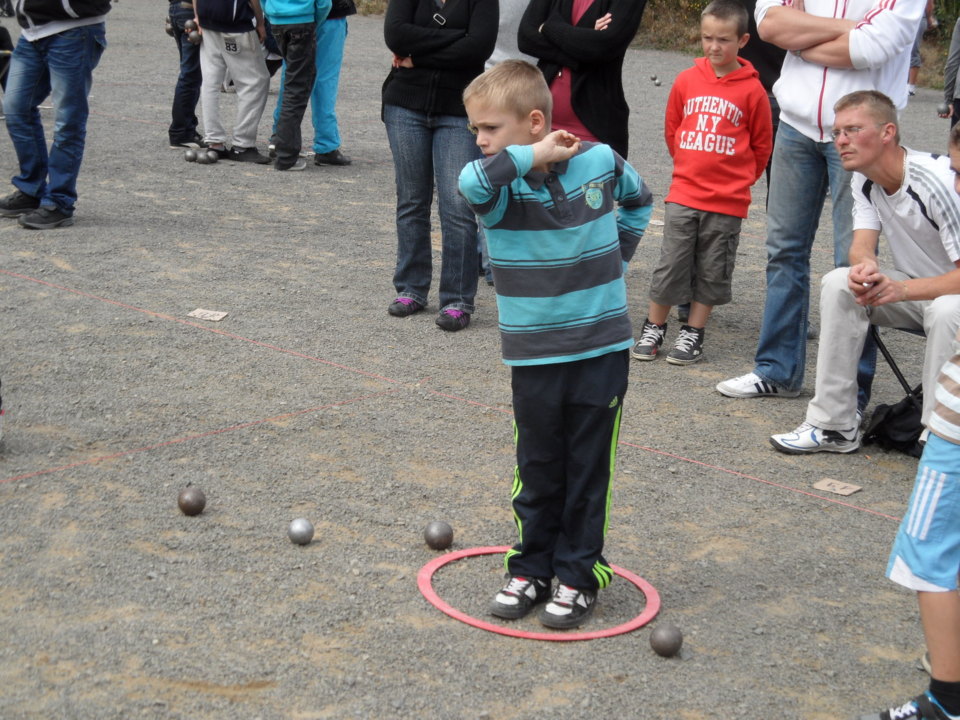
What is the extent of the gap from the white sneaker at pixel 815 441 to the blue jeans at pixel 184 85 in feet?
25.9

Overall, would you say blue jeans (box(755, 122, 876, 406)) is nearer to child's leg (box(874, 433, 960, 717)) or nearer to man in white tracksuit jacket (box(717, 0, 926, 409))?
man in white tracksuit jacket (box(717, 0, 926, 409))

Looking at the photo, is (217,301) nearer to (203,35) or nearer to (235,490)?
(235,490)

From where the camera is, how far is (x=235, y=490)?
15.5 ft

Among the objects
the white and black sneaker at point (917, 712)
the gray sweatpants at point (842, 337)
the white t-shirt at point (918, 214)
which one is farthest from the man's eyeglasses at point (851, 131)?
the white and black sneaker at point (917, 712)

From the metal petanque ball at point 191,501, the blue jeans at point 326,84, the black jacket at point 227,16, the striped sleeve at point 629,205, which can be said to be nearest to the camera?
the striped sleeve at point 629,205

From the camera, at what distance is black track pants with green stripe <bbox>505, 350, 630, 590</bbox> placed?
12.5 ft

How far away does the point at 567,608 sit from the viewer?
3.86 m

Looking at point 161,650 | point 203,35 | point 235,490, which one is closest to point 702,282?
point 235,490

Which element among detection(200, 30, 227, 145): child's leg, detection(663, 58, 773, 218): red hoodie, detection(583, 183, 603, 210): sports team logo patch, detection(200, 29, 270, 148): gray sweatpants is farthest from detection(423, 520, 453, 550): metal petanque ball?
detection(200, 30, 227, 145): child's leg

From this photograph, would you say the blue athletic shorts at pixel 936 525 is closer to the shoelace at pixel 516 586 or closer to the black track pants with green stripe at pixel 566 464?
the black track pants with green stripe at pixel 566 464

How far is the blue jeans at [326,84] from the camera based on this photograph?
38.1 ft

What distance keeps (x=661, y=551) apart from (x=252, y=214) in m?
6.04

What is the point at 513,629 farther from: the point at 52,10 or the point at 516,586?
the point at 52,10

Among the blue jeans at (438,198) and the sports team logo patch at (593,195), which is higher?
the sports team logo patch at (593,195)
